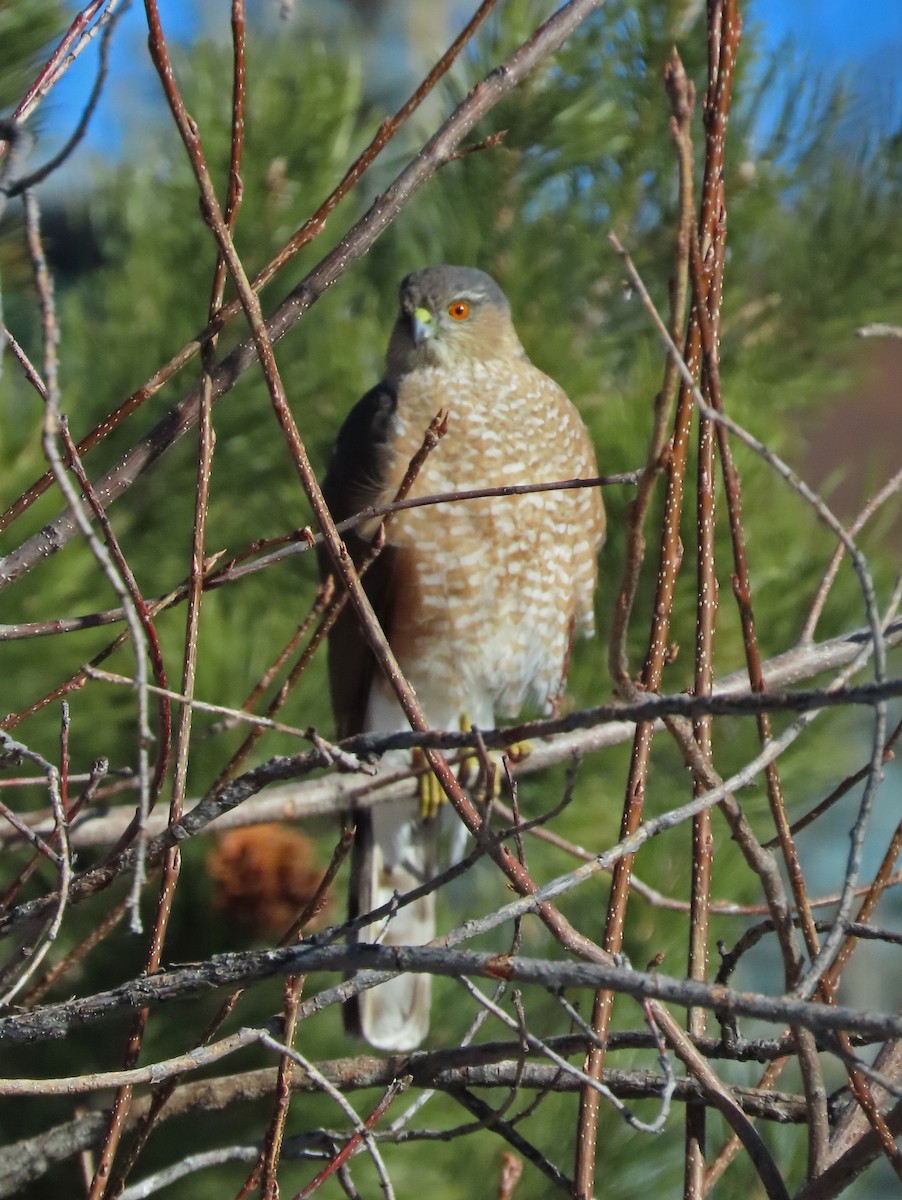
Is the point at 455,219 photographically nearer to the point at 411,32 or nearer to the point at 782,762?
the point at 782,762

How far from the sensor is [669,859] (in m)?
2.89

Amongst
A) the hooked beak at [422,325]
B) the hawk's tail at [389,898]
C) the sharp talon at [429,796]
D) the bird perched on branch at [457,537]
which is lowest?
the hawk's tail at [389,898]

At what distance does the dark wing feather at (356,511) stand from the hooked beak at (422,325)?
14 centimetres

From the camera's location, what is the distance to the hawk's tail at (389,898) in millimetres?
3049

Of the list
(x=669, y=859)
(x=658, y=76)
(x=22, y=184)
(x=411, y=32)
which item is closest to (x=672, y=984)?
(x=22, y=184)

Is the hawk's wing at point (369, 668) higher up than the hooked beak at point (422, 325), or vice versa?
the hooked beak at point (422, 325)

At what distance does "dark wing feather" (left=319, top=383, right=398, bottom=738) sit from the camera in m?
3.05

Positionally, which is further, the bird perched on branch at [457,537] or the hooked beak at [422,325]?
the hooked beak at [422,325]


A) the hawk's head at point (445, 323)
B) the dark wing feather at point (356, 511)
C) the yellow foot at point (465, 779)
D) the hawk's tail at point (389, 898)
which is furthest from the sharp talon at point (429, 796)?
the hawk's head at point (445, 323)

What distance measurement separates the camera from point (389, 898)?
2.90 m

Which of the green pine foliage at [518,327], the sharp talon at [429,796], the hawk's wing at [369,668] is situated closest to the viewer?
the green pine foliage at [518,327]

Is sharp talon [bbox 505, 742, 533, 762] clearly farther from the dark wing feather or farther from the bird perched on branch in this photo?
the dark wing feather

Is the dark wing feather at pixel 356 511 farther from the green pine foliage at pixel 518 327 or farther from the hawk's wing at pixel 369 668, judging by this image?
the green pine foliage at pixel 518 327

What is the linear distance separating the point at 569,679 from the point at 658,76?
149 cm
